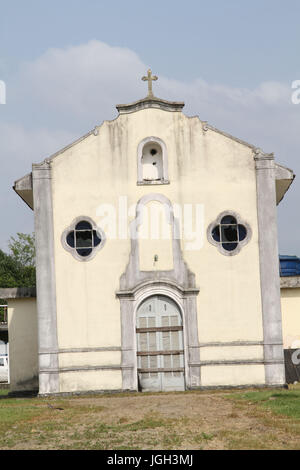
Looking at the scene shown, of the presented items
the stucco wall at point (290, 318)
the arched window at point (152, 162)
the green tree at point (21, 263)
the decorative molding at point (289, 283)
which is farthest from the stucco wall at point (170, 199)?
the green tree at point (21, 263)

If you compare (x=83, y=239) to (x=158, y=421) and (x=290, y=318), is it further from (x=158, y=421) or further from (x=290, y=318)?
(x=158, y=421)

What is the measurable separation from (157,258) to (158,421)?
7628mm

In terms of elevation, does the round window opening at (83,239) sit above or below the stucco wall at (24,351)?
above

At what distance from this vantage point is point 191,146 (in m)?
22.0

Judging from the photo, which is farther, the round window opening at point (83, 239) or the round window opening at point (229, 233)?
the round window opening at point (83, 239)

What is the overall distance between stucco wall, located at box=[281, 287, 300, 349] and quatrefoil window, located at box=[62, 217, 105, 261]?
6.37 metres

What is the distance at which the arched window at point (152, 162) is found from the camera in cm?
2192

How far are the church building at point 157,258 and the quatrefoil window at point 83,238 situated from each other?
3cm

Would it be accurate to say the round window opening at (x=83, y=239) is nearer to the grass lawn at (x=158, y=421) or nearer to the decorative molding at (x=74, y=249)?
the decorative molding at (x=74, y=249)

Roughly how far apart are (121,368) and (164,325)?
1736mm

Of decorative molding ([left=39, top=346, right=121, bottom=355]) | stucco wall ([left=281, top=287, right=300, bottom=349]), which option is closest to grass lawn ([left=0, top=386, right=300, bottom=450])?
decorative molding ([left=39, top=346, right=121, bottom=355])

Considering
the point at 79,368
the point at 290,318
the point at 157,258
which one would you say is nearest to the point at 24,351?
the point at 79,368

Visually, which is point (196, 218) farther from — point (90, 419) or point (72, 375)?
point (90, 419)
